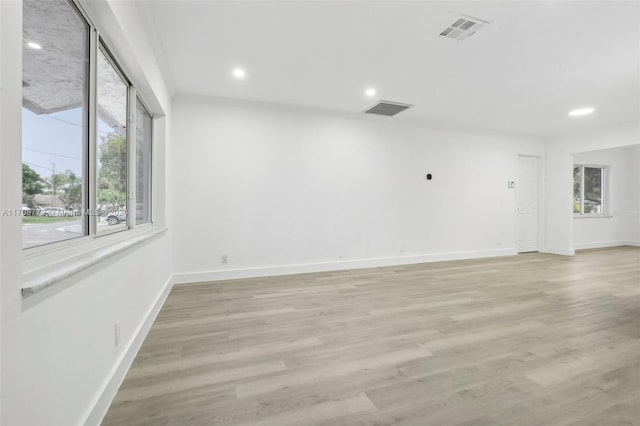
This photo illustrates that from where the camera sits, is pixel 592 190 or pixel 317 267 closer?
pixel 317 267

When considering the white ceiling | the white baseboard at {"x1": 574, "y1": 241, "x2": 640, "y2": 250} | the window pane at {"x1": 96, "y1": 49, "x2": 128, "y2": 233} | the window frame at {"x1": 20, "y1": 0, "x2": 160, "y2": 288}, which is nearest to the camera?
the window frame at {"x1": 20, "y1": 0, "x2": 160, "y2": 288}

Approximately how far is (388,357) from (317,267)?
262 centimetres

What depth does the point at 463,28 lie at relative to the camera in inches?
97.7

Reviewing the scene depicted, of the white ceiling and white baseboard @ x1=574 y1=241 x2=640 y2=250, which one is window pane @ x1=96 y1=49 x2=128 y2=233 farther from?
white baseboard @ x1=574 y1=241 x2=640 y2=250

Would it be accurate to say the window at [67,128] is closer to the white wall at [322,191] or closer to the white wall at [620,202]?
the white wall at [322,191]

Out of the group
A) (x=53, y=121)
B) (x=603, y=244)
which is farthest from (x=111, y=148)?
(x=603, y=244)

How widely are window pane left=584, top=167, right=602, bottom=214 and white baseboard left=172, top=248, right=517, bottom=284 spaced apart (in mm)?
3751

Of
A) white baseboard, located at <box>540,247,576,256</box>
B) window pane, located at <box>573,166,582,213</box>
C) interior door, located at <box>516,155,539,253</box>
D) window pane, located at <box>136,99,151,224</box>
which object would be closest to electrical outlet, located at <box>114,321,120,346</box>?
window pane, located at <box>136,99,151,224</box>

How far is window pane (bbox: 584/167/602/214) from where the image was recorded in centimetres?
751

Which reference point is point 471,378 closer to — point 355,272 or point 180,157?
point 355,272

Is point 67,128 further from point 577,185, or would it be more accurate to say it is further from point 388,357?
point 577,185

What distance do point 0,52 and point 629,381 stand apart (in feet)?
10.9

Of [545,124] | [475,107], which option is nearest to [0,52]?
[475,107]

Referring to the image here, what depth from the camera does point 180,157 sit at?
3.97 m
